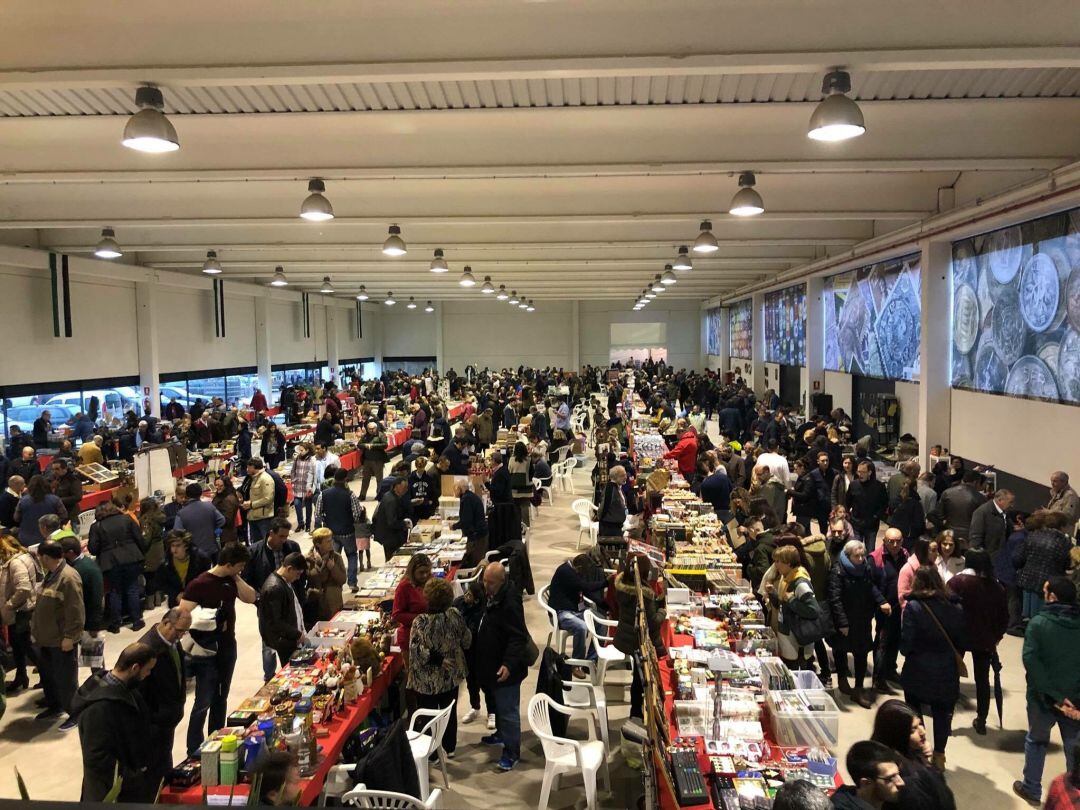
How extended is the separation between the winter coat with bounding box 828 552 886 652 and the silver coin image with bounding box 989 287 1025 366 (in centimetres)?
578

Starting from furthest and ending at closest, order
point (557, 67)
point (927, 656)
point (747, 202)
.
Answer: point (747, 202), point (927, 656), point (557, 67)

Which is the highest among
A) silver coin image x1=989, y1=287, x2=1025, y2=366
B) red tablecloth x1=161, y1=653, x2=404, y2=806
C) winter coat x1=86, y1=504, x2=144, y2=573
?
silver coin image x1=989, y1=287, x2=1025, y2=366

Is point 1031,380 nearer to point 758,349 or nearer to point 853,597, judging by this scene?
point 853,597

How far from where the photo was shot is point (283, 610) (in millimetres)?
5980

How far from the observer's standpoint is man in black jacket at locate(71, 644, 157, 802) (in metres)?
4.04

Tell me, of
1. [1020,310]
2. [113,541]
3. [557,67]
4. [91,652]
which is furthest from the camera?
[1020,310]

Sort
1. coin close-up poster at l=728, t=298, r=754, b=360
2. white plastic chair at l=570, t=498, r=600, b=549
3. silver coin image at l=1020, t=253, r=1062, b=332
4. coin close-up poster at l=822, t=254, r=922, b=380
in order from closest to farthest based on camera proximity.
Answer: silver coin image at l=1020, t=253, r=1062, b=332 < white plastic chair at l=570, t=498, r=600, b=549 < coin close-up poster at l=822, t=254, r=922, b=380 < coin close-up poster at l=728, t=298, r=754, b=360

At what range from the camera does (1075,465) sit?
360 inches

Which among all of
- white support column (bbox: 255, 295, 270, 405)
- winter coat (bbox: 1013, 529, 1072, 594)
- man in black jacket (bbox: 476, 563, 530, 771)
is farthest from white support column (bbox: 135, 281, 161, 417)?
winter coat (bbox: 1013, 529, 1072, 594)

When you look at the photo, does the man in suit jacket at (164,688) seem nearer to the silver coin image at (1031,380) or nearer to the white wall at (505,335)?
the silver coin image at (1031,380)

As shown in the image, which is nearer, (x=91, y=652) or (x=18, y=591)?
(x=91, y=652)

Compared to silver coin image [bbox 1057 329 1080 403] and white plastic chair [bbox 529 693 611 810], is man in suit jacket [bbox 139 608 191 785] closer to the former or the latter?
white plastic chair [bbox 529 693 611 810]

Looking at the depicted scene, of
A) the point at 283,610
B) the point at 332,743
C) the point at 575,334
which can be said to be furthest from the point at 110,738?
the point at 575,334

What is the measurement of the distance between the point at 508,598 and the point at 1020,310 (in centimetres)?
832
